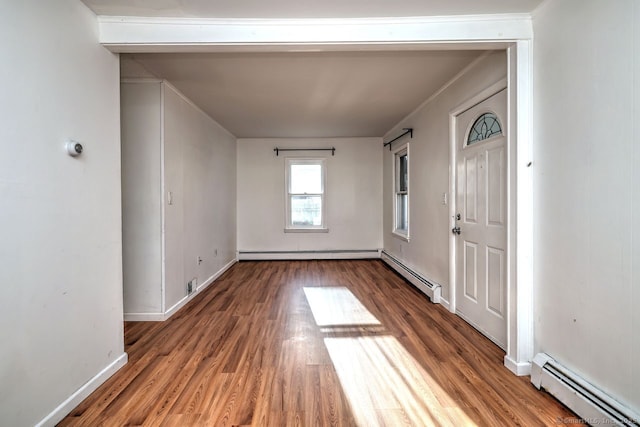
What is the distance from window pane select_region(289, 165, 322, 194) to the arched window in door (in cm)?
365

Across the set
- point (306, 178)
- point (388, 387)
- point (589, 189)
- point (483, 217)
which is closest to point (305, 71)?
point (483, 217)

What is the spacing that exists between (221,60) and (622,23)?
264 cm

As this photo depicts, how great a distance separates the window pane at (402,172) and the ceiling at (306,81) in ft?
2.34

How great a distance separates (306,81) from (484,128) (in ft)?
5.87

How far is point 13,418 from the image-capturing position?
141 cm

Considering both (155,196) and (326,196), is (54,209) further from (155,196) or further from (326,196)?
(326,196)

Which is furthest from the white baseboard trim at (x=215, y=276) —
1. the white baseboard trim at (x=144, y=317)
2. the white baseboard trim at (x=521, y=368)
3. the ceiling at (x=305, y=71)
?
the white baseboard trim at (x=521, y=368)

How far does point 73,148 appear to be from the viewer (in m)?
1.77

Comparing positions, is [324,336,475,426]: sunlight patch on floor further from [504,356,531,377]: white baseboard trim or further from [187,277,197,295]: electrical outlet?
[187,277,197,295]: electrical outlet

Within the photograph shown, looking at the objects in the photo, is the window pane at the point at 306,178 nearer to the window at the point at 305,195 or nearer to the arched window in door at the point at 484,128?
the window at the point at 305,195

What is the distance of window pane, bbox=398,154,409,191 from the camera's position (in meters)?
5.12

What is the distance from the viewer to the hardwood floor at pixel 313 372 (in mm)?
1689

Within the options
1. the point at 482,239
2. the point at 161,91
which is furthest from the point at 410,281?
the point at 161,91

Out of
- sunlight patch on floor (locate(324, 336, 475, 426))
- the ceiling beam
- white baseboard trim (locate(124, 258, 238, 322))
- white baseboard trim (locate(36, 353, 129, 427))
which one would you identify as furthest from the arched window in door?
white baseboard trim (locate(124, 258, 238, 322))
